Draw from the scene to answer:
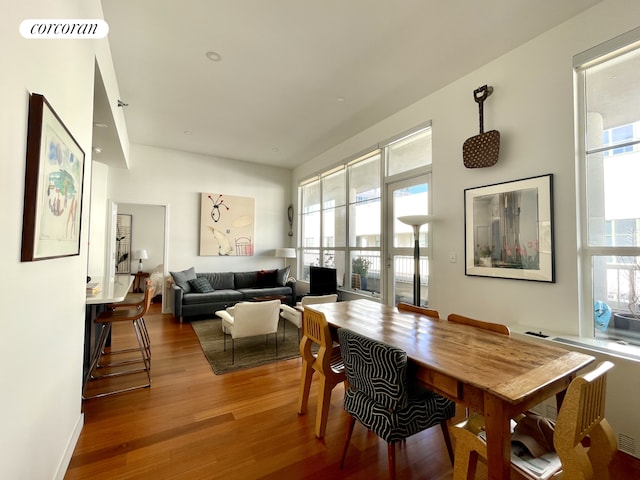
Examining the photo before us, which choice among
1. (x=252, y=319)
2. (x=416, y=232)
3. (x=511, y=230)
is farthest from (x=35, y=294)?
(x=511, y=230)

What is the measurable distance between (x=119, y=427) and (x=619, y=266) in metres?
3.89

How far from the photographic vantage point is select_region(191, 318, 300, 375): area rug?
10.6ft

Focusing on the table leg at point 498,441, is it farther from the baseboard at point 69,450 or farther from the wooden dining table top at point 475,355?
the baseboard at point 69,450

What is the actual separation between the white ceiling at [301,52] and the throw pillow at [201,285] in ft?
9.05

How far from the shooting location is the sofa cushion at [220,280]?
5.86 m

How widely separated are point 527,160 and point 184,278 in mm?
5343

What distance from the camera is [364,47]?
2.68 m

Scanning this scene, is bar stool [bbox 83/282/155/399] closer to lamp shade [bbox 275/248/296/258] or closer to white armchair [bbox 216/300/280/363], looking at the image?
white armchair [bbox 216/300/280/363]

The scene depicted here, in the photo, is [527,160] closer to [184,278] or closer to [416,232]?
[416,232]

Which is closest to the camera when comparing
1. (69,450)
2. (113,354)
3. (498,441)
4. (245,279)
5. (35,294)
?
(498,441)

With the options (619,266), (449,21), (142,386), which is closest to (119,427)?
(142,386)

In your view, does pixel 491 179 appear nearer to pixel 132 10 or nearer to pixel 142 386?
pixel 132 10

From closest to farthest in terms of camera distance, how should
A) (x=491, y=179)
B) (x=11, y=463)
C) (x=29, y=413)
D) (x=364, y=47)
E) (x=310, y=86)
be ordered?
(x=11, y=463)
(x=29, y=413)
(x=364, y=47)
(x=491, y=179)
(x=310, y=86)

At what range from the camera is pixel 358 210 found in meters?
4.98
